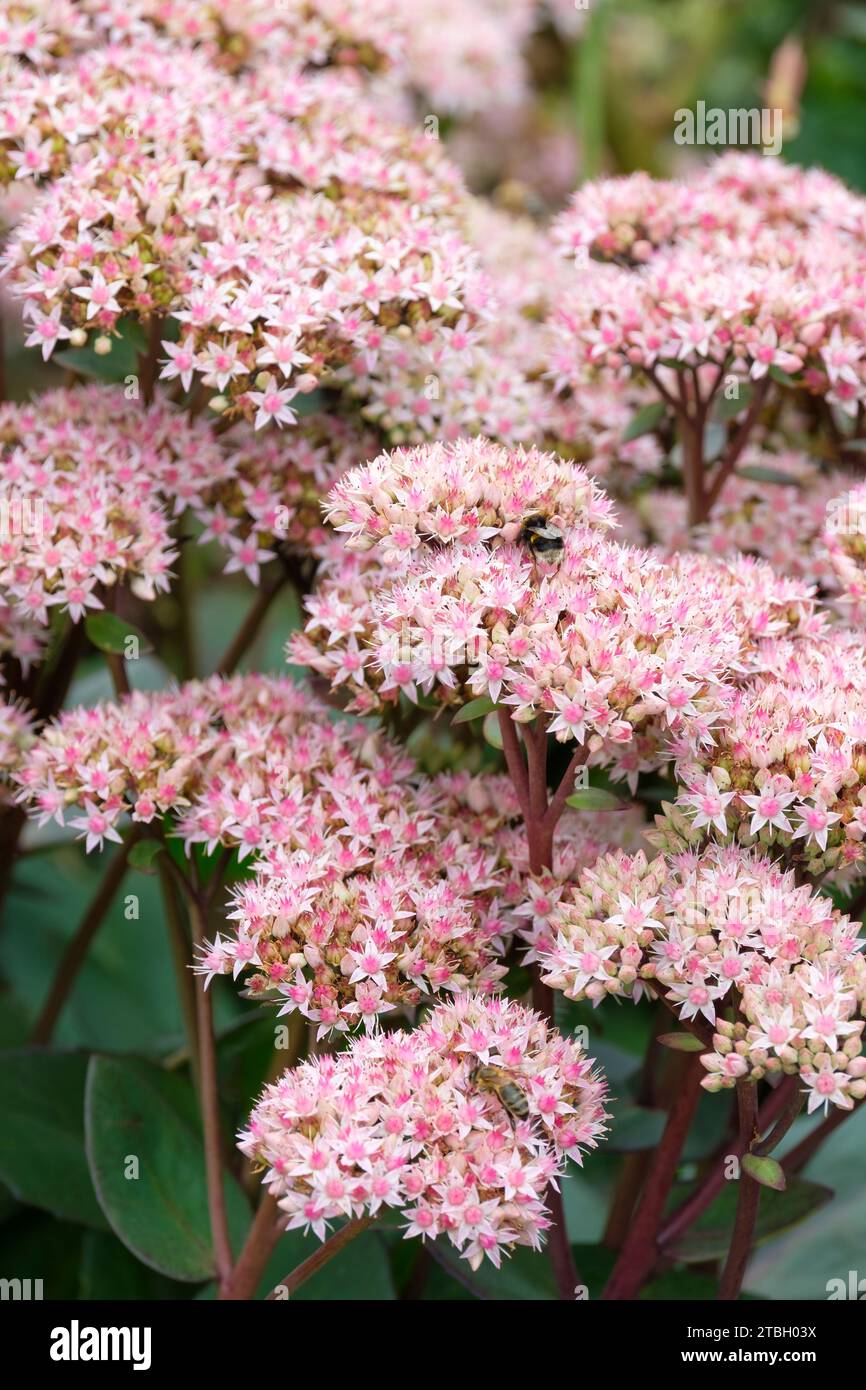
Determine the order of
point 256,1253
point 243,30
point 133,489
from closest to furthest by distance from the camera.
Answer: point 256,1253 < point 133,489 < point 243,30

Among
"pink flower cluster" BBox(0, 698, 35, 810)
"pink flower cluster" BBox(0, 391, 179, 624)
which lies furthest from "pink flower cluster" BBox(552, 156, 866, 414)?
"pink flower cluster" BBox(0, 698, 35, 810)

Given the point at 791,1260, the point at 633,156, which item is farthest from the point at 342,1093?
the point at 633,156

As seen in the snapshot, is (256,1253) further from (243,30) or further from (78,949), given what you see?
(243,30)

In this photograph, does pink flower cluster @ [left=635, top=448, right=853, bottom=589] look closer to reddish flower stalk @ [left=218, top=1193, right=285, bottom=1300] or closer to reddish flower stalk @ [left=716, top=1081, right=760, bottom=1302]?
reddish flower stalk @ [left=716, top=1081, right=760, bottom=1302]

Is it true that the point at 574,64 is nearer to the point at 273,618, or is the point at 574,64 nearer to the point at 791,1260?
the point at 273,618

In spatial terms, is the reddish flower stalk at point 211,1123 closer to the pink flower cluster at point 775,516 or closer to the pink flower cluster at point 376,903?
the pink flower cluster at point 376,903

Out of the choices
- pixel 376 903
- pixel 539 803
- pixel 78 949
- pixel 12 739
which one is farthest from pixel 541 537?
pixel 78 949
